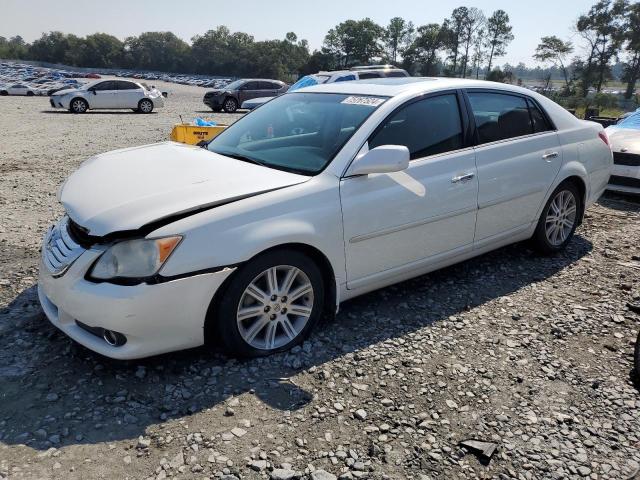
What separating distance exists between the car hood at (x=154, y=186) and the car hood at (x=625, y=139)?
6.11 m

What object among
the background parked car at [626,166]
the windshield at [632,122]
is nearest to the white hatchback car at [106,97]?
the windshield at [632,122]

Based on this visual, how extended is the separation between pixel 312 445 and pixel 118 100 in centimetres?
2350

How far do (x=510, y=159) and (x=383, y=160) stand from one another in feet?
5.19

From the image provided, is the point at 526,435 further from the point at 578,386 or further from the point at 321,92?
the point at 321,92

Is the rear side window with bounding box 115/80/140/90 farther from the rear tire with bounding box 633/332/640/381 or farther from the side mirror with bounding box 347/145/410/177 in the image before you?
the rear tire with bounding box 633/332/640/381

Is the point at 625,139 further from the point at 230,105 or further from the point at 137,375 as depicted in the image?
the point at 230,105

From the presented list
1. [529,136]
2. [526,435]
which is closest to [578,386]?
[526,435]

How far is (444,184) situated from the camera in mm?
3742

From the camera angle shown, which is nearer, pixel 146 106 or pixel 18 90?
pixel 146 106

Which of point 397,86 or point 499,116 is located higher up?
point 397,86

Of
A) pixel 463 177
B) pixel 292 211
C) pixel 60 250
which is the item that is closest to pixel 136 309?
pixel 60 250

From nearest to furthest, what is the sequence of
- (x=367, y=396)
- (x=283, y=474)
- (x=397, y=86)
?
(x=283, y=474)
(x=367, y=396)
(x=397, y=86)

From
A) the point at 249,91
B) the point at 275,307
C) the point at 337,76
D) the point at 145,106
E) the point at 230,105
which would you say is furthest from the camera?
the point at 249,91

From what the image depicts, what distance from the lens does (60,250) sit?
3.00 m
